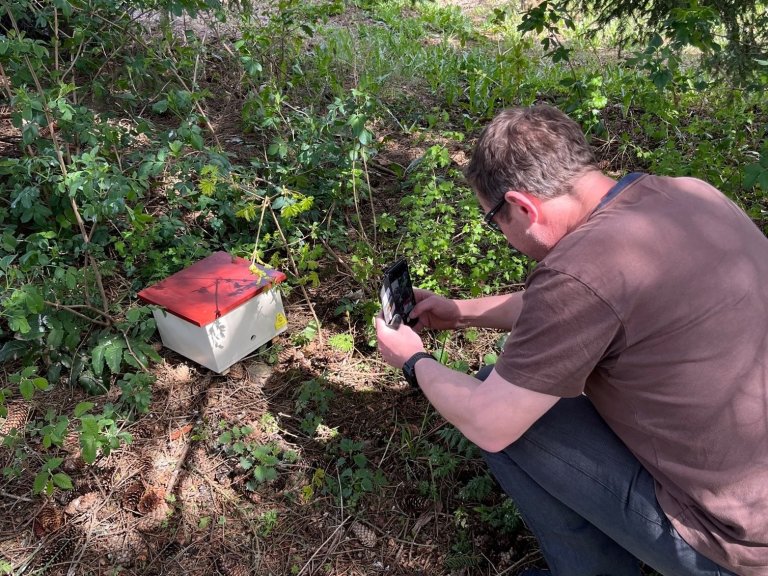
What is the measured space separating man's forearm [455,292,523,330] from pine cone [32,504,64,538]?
5.23 ft

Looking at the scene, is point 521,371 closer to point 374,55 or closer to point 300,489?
point 300,489

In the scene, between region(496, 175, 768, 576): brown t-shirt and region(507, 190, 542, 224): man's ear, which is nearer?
region(496, 175, 768, 576): brown t-shirt

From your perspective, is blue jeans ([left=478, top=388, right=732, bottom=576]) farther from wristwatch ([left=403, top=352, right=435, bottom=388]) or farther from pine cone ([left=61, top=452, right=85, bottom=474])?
pine cone ([left=61, top=452, right=85, bottom=474])

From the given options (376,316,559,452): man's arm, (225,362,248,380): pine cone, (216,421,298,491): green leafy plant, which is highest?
(376,316,559,452): man's arm

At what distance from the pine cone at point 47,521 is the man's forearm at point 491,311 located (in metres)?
1.59

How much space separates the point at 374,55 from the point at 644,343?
4257 millimetres

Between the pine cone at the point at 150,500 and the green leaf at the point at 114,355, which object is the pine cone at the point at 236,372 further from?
the pine cone at the point at 150,500

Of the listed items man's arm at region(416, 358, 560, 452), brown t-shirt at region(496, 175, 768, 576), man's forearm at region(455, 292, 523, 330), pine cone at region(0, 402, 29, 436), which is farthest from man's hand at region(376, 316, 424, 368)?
pine cone at region(0, 402, 29, 436)

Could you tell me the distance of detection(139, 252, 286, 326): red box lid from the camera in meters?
2.68

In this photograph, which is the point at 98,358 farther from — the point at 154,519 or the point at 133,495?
the point at 154,519

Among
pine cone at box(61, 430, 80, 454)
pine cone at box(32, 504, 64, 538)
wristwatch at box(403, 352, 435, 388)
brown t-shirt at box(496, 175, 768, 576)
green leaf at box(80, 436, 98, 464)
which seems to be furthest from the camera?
pine cone at box(61, 430, 80, 454)

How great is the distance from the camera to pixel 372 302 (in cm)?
300

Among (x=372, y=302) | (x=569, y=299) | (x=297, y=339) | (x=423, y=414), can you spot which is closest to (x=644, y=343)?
(x=569, y=299)

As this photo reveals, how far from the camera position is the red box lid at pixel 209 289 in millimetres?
2678
